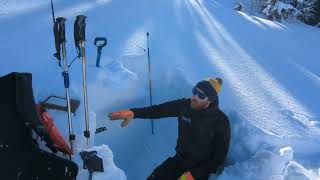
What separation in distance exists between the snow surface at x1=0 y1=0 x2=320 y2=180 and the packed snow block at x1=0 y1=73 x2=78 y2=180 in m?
0.36

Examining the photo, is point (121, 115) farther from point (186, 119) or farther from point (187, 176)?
point (187, 176)

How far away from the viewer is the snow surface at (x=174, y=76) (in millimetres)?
4219

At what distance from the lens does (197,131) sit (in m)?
3.97

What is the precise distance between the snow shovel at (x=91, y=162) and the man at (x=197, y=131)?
0.84 metres

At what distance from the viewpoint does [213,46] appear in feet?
22.6

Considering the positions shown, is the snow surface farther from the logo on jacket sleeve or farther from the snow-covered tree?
the snow-covered tree

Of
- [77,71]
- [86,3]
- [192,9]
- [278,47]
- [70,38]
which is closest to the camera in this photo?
[77,71]

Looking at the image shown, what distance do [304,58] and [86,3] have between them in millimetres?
4056

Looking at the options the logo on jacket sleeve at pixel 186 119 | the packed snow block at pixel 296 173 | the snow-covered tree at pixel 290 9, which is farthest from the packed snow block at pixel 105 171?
the snow-covered tree at pixel 290 9

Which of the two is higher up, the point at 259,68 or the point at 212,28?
the point at 212,28

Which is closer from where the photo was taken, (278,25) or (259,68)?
(259,68)

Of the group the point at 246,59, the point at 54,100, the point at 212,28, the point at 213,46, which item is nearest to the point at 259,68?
the point at 246,59

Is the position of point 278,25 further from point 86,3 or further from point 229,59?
point 86,3

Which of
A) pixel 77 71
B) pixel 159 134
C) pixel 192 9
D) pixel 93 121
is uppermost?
pixel 192 9
